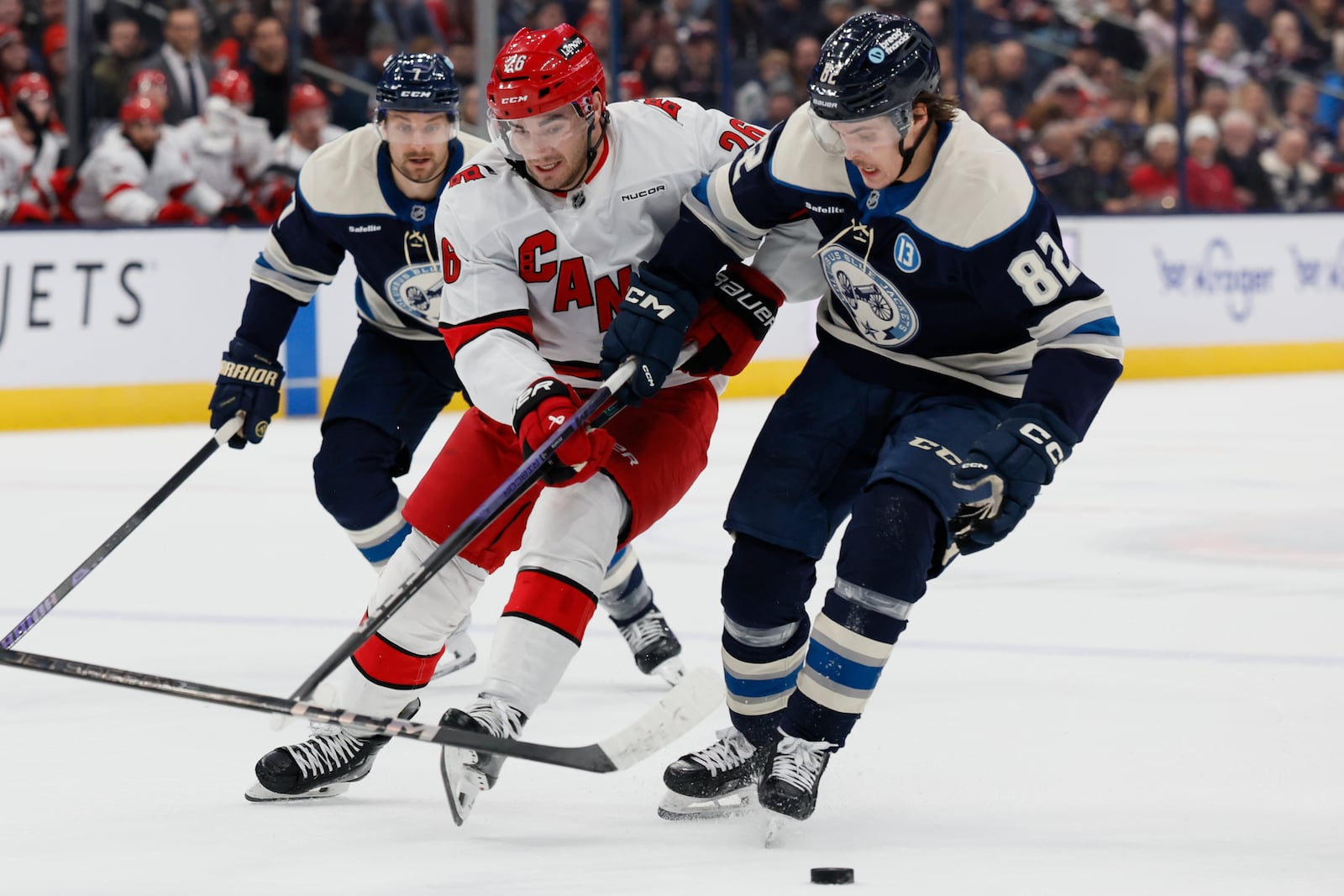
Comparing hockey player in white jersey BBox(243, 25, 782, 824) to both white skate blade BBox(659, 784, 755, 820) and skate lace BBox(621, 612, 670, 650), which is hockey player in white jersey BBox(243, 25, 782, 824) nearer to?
white skate blade BBox(659, 784, 755, 820)

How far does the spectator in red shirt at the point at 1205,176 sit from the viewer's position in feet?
33.4

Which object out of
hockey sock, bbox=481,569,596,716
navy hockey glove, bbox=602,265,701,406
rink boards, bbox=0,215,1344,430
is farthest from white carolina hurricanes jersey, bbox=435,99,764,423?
rink boards, bbox=0,215,1344,430

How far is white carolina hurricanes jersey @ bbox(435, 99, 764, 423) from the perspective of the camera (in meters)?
2.67

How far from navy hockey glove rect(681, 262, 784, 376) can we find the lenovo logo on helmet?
15.4 inches

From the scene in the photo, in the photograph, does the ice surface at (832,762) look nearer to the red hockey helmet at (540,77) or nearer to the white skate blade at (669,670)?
the white skate blade at (669,670)

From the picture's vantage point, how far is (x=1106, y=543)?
4.90m

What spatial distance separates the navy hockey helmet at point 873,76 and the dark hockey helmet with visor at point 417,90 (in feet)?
3.09

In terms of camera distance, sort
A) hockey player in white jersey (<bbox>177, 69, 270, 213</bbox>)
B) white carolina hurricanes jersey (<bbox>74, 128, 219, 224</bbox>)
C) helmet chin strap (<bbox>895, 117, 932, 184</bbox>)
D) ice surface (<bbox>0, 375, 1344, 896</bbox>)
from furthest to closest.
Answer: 1. hockey player in white jersey (<bbox>177, 69, 270, 213</bbox>)
2. white carolina hurricanes jersey (<bbox>74, 128, 219, 224</bbox>)
3. helmet chin strap (<bbox>895, 117, 932, 184</bbox>)
4. ice surface (<bbox>0, 375, 1344, 896</bbox>)

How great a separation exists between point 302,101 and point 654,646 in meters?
5.13

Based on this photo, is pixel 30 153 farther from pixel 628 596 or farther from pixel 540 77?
pixel 540 77

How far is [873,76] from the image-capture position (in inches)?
95.9

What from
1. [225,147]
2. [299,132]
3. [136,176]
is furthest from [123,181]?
[299,132]

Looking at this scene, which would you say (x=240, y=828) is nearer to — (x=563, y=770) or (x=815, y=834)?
(x=563, y=770)

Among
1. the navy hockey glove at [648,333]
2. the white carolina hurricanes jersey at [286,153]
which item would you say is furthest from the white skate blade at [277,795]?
the white carolina hurricanes jersey at [286,153]
